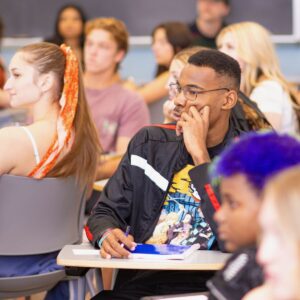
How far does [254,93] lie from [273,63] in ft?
1.17

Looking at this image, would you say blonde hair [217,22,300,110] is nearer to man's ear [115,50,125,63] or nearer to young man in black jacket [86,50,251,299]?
man's ear [115,50,125,63]

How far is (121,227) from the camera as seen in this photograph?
2.75m

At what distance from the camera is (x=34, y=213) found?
2.91 m

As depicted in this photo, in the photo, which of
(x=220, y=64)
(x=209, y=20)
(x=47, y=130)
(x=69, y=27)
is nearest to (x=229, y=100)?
(x=220, y=64)

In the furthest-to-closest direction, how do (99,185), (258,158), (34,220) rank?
(99,185) < (34,220) < (258,158)

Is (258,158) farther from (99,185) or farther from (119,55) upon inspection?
(119,55)

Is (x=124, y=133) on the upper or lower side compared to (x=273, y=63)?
lower

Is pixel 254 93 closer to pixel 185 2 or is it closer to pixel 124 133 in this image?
pixel 124 133

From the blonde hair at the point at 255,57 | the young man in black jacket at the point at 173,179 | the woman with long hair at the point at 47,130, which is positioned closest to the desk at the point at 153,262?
the young man in black jacket at the point at 173,179

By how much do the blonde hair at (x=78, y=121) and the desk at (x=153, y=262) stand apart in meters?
0.64

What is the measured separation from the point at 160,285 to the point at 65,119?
0.85m

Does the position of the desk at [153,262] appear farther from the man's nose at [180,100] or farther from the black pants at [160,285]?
the man's nose at [180,100]

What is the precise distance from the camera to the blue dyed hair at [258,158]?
→ 62.4 inches

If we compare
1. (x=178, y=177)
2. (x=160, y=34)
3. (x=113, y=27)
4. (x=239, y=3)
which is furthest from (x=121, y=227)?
(x=239, y=3)
